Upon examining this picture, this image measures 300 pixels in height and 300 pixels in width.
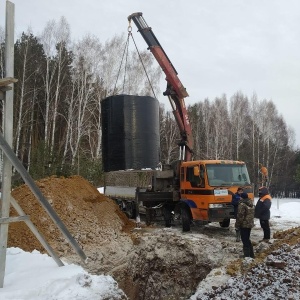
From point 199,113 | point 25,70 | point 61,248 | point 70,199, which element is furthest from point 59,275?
point 199,113

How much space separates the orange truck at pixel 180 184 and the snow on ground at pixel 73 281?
4.04m

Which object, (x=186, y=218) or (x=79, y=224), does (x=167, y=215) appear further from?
(x=79, y=224)

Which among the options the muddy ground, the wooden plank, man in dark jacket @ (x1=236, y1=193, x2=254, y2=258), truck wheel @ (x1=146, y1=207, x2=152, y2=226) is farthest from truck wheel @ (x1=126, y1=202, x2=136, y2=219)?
the wooden plank

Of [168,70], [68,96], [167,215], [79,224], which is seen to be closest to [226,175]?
[167,215]

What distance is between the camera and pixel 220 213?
9531 mm

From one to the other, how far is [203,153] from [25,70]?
63.8ft

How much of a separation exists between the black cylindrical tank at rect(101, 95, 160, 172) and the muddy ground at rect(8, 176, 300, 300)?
1267 millimetres

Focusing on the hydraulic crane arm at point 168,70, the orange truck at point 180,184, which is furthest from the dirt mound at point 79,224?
the hydraulic crane arm at point 168,70

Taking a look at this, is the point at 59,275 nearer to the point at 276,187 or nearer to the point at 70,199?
the point at 70,199

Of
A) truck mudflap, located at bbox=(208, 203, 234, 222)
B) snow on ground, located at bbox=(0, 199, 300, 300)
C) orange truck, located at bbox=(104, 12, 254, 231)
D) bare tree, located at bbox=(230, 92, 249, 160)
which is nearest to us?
snow on ground, located at bbox=(0, 199, 300, 300)

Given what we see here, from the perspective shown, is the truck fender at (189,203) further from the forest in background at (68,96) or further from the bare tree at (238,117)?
the bare tree at (238,117)

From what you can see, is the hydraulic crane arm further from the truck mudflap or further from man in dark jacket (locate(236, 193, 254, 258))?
man in dark jacket (locate(236, 193, 254, 258))

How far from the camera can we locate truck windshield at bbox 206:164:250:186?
32.4ft

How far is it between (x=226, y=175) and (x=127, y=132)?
3.11m
